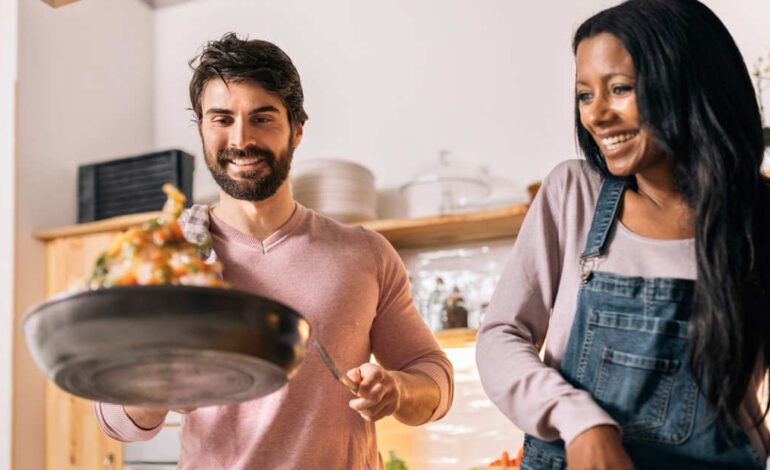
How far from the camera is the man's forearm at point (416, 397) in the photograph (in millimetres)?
1634

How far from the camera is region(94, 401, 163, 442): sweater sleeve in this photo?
1.62m

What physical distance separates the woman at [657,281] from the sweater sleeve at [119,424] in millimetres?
623

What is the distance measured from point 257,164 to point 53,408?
7.31 feet

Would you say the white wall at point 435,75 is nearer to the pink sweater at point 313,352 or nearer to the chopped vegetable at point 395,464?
the chopped vegetable at point 395,464

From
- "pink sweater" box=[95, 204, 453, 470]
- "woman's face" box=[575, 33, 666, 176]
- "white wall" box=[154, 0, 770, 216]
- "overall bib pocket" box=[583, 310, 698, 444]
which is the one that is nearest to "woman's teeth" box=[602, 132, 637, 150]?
"woman's face" box=[575, 33, 666, 176]

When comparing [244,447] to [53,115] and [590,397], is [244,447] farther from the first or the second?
[53,115]

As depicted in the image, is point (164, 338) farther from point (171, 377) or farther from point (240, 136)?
point (240, 136)

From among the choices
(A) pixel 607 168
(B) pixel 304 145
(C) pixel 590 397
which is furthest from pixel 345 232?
(B) pixel 304 145

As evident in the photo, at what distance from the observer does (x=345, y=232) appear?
6.18 feet

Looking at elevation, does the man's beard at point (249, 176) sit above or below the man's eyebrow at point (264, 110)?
below

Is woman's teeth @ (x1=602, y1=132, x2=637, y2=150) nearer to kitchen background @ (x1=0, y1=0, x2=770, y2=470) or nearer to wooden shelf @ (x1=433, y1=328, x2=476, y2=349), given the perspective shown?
wooden shelf @ (x1=433, y1=328, x2=476, y2=349)

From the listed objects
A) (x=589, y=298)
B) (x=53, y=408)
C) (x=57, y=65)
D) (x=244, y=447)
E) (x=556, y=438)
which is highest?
(x=57, y=65)

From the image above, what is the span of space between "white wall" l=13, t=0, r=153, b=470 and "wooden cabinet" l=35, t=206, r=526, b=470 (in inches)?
2.4

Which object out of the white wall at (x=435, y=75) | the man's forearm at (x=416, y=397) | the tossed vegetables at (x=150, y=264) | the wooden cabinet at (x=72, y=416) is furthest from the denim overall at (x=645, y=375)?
the wooden cabinet at (x=72, y=416)
